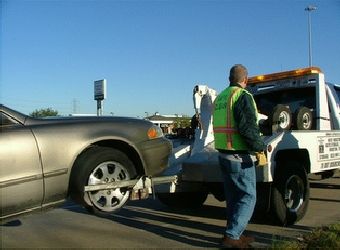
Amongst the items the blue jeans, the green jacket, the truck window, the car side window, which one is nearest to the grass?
the blue jeans

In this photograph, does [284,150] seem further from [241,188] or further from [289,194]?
[241,188]

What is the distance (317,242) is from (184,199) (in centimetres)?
357

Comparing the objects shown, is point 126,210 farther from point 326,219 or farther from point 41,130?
point 41,130

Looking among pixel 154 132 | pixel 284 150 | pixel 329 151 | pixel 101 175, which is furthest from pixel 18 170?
pixel 329 151

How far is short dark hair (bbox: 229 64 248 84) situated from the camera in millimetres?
5930

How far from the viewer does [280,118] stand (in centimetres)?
779

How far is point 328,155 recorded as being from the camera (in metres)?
8.43

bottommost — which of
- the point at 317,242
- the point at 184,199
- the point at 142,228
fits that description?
the point at 142,228

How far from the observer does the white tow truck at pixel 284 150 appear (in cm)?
735

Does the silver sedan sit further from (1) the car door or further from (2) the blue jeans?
(2) the blue jeans

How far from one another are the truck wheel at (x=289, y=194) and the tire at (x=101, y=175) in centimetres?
A: 222

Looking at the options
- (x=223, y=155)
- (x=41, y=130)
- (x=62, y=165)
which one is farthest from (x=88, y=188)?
(x=223, y=155)

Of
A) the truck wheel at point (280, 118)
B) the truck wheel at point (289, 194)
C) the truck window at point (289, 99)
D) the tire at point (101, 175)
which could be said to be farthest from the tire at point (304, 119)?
the tire at point (101, 175)

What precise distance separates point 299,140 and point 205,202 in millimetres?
2821
